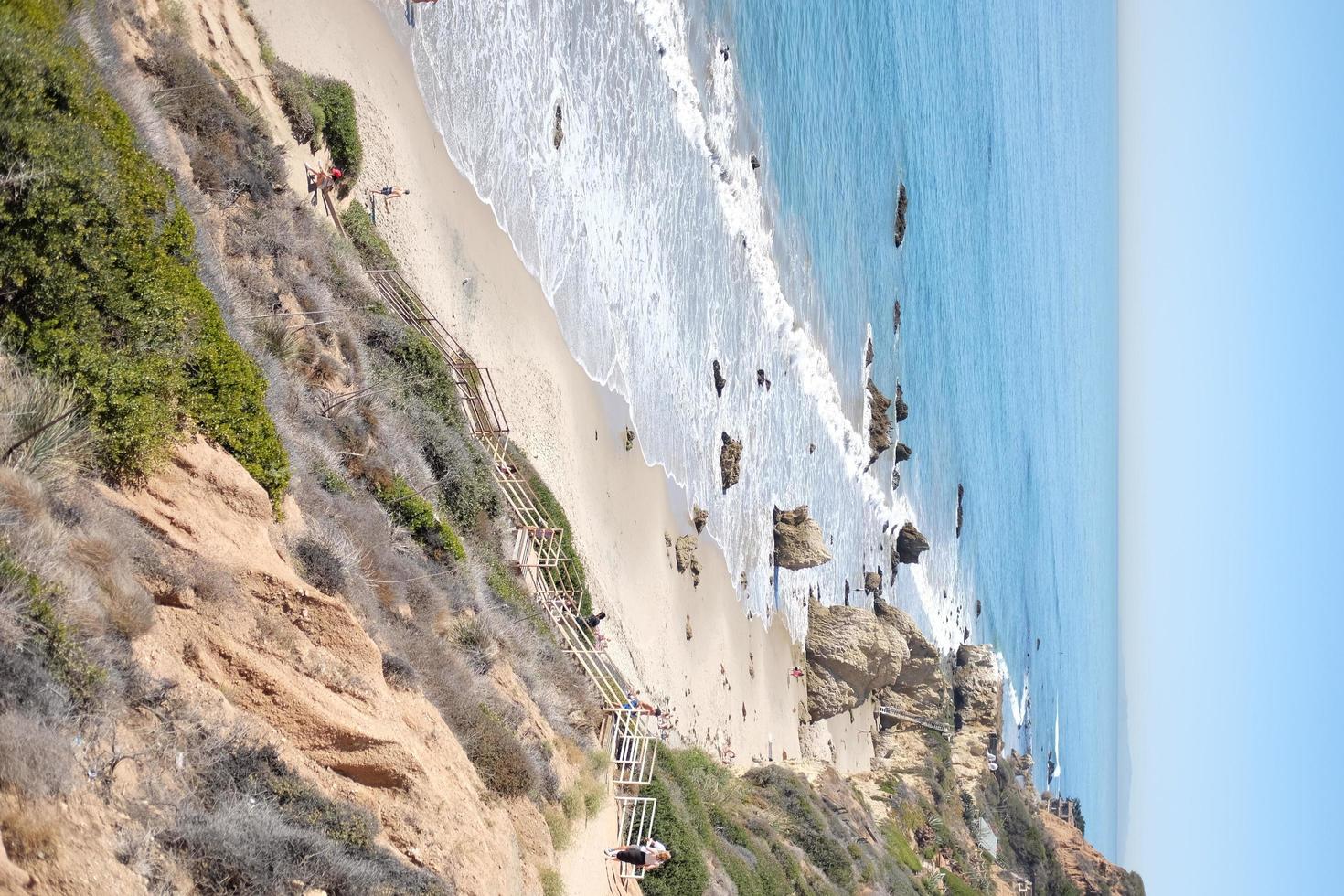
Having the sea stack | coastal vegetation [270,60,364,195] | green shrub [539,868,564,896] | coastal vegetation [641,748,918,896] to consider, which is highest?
the sea stack

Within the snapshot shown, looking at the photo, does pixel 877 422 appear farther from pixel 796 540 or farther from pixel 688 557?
pixel 688 557

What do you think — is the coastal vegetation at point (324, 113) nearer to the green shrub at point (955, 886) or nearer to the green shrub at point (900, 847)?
the green shrub at point (900, 847)

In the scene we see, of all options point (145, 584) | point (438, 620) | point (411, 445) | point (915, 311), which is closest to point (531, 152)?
point (411, 445)

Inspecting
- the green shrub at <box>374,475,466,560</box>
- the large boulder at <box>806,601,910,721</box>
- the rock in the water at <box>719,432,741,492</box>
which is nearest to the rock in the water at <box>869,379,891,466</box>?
the large boulder at <box>806,601,910,721</box>

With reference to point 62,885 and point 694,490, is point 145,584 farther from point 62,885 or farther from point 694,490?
point 694,490

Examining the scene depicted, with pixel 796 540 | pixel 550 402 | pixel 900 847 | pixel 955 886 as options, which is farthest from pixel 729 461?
pixel 955 886

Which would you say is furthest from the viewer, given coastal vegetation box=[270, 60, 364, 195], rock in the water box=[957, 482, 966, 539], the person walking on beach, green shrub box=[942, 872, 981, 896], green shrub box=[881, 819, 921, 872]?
rock in the water box=[957, 482, 966, 539]

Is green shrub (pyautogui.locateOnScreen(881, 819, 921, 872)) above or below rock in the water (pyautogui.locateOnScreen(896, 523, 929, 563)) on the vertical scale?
below

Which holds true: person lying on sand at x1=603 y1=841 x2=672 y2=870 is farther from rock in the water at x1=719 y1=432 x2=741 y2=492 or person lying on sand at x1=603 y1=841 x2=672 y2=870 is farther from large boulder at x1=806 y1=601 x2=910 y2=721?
large boulder at x1=806 y1=601 x2=910 y2=721
